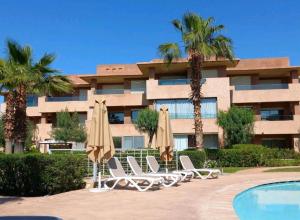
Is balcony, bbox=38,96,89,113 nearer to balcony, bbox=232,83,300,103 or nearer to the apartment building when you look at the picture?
the apartment building

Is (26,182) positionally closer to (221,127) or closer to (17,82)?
(17,82)

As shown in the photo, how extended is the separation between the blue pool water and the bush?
17.7 ft

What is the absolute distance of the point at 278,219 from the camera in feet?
33.7

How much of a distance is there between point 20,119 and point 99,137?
835 cm

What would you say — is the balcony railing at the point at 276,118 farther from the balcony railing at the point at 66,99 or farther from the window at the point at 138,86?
the balcony railing at the point at 66,99

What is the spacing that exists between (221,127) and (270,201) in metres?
23.3

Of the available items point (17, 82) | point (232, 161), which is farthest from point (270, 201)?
point (232, 161)

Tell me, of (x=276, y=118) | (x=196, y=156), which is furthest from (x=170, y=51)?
(x=276, y=118)

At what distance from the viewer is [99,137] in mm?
13156

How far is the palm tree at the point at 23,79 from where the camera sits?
20.0 meters

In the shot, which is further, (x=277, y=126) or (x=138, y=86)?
(x=138, y=86)

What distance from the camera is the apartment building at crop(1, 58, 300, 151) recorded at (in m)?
37.1

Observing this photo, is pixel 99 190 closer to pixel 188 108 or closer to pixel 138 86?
pixel 188 108

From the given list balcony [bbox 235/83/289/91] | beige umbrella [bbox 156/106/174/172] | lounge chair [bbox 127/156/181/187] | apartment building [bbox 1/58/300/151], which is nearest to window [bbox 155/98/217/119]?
apartment building [bbox 1/58/300/151]
